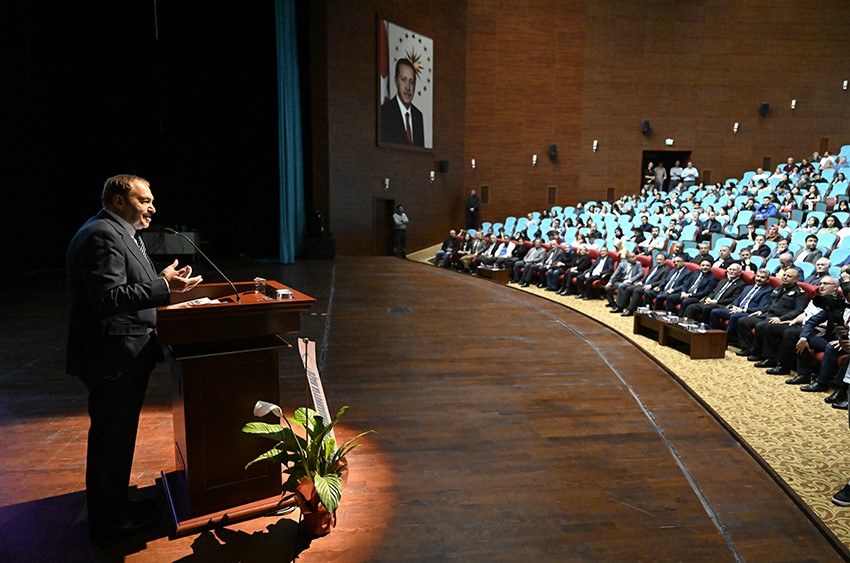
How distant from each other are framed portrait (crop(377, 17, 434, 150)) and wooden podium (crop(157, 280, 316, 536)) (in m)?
9.09

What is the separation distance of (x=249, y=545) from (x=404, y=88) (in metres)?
10.2

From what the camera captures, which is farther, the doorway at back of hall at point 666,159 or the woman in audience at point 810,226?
the doorway at back of hall at point 666,159

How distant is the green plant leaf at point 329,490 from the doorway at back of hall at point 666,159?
1410cm

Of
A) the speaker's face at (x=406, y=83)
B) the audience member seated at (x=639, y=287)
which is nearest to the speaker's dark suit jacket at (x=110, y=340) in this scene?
the audience member seated at (x=639, y=287)

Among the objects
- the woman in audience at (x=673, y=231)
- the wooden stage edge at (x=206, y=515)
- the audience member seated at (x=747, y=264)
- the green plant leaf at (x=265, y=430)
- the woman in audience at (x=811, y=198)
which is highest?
the woman in audience at (x=811, y=198)

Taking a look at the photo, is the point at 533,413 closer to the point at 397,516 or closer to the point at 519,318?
the point at 397,516

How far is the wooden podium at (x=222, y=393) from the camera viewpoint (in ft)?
5.30

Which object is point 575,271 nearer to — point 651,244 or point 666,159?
A: point 651,244

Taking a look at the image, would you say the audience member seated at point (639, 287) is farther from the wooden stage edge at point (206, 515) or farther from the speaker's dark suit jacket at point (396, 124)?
the speaker's dark suit jacket at point (396, 124)

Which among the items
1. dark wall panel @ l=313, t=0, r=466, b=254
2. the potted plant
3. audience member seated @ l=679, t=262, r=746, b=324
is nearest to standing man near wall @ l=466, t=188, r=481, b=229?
dark wall panel @ l=313, t=0, r=466, b=254

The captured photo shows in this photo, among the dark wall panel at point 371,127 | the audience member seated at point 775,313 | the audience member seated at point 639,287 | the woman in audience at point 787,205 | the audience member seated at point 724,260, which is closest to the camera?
the audience member seated at point 775,313

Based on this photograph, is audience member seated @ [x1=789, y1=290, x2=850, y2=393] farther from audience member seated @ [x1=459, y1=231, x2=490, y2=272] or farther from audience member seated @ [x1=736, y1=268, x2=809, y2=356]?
audience member seated @ [x1=459, y1=231, x2=490, y2=272]

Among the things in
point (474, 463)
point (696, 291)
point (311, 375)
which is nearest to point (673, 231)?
point (696, 291)

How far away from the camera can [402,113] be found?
10789 mm
